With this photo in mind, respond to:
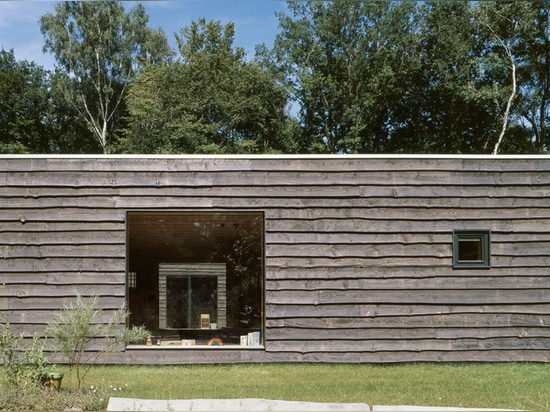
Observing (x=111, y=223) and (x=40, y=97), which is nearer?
(x=111, y=223)

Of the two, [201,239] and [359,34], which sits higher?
[359,34]

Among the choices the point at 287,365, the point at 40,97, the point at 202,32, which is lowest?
the point at 287,365

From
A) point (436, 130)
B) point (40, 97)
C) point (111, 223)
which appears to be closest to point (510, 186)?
point (111, 223)

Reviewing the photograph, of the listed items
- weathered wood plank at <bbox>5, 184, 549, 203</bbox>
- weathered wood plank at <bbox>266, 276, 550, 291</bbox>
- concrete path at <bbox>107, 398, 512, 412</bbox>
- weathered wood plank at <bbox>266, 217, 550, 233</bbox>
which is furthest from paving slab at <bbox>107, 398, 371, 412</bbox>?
weathered wood plank at <bbox>5, 184, 549, 203</bbox>

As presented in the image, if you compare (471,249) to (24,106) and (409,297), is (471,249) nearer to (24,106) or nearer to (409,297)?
(409,297)

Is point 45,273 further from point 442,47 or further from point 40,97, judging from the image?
point 40,97

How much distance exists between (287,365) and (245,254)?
1.55 metres

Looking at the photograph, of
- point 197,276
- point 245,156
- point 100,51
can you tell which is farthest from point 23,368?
point 100,51

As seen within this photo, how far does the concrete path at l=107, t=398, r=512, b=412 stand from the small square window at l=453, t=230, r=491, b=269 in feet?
11.9

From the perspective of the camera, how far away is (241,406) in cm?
659

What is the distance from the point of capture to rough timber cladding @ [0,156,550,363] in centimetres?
986

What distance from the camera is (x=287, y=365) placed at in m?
9.77

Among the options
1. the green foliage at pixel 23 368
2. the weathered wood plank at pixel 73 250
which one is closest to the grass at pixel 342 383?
the green foliage at pixel 23 368

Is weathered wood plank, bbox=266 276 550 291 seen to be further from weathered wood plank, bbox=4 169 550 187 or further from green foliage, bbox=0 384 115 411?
green foliage, bbox=0 384 115 411
